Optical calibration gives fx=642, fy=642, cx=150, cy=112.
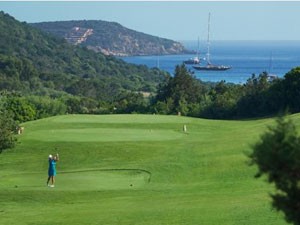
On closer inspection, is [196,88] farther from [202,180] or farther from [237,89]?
[202,180]

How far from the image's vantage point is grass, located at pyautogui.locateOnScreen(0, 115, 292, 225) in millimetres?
15055

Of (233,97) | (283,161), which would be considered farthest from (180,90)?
(283,161)

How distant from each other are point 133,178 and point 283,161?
49.8 ft

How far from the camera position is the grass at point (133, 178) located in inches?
A: 593

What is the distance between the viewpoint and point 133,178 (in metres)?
21.7

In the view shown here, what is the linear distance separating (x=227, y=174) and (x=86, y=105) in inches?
2339

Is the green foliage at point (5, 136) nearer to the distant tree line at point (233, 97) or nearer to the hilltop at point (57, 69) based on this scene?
the distant tree line at point (233, 97)

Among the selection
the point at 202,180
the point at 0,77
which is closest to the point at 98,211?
the point at 202,180

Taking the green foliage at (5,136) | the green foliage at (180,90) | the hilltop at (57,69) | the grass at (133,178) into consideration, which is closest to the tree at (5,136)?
the green foliage at (5,136)

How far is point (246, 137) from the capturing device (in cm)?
2700

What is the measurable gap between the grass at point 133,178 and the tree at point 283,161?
53 centimetres

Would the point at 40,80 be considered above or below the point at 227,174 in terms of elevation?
below

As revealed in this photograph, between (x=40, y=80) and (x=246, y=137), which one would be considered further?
(x=40, y=80)

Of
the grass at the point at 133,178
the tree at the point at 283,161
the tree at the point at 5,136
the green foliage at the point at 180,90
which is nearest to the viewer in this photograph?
the tree at the point at 283,161
